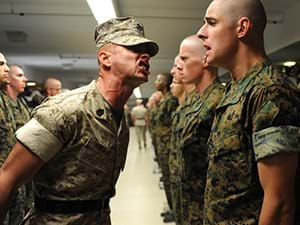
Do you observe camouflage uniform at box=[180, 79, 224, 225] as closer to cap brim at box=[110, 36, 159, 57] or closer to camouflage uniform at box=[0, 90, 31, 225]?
cap brim at box=[110, 36, 159, 57]

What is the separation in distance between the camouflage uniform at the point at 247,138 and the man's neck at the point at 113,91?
44 centimetres

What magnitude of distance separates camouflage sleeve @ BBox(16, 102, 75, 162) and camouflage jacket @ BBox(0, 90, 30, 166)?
1.78 meters

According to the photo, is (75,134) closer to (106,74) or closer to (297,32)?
(106,74)

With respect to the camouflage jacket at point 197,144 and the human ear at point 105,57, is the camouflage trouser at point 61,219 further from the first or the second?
the camouflage jacket at point 197,144

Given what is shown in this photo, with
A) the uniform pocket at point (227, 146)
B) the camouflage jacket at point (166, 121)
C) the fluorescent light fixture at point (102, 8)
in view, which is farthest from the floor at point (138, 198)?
the uniform pocket at point (227, 146)

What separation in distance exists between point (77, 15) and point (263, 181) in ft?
15.9

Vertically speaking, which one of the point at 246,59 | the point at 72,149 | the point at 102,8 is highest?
the point at 102,8

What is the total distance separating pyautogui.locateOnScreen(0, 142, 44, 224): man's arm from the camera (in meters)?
1.35

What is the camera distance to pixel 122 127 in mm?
1736

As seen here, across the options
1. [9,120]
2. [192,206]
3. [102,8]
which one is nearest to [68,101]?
[192,206]

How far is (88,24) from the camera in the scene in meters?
6.23

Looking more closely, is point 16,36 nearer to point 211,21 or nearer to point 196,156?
point 196,156

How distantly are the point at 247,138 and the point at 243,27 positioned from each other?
479 mm

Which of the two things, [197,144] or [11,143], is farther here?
[11,143]
